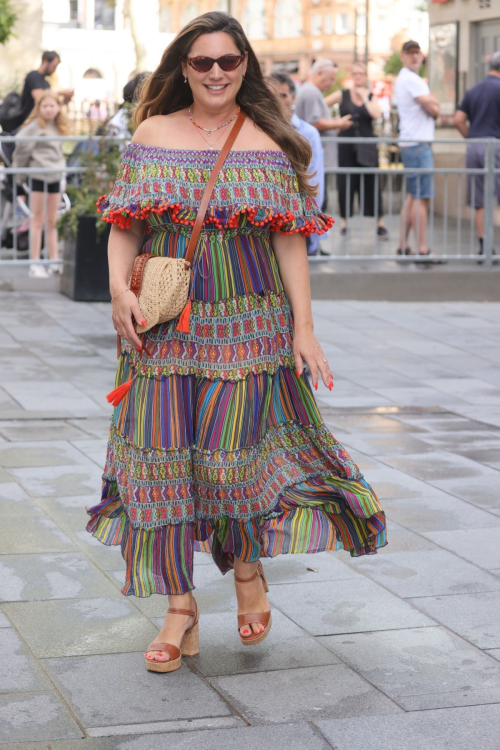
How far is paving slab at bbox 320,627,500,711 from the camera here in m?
3.18

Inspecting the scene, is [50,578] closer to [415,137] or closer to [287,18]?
[415,137]

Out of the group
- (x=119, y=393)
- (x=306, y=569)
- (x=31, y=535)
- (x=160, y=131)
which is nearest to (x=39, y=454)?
(x=31, y=535)

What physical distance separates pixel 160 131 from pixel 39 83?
9.45m

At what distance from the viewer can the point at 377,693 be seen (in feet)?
10.5

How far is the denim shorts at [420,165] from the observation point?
11.8 meters

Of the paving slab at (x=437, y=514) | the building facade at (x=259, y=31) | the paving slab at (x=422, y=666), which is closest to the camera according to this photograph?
Answer: the paving slab at (x=422, y=666)

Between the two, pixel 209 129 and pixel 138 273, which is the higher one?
pixel 209 129

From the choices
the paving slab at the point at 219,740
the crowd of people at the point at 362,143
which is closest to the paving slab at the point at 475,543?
the paving slab at the point at 219,740

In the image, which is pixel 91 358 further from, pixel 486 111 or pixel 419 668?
pixel 486 111

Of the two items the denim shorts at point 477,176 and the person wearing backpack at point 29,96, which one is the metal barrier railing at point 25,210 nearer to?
the person wearing backpack at point 29,96

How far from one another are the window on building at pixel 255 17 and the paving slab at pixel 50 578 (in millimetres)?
89450

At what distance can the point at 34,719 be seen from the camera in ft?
9.80

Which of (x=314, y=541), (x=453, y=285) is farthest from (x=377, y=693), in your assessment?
(x=453, y=285)

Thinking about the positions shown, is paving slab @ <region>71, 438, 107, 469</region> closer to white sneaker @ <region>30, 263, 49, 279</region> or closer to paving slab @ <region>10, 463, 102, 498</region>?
paving slab @ <region>10, 463, 102, 498</region>
